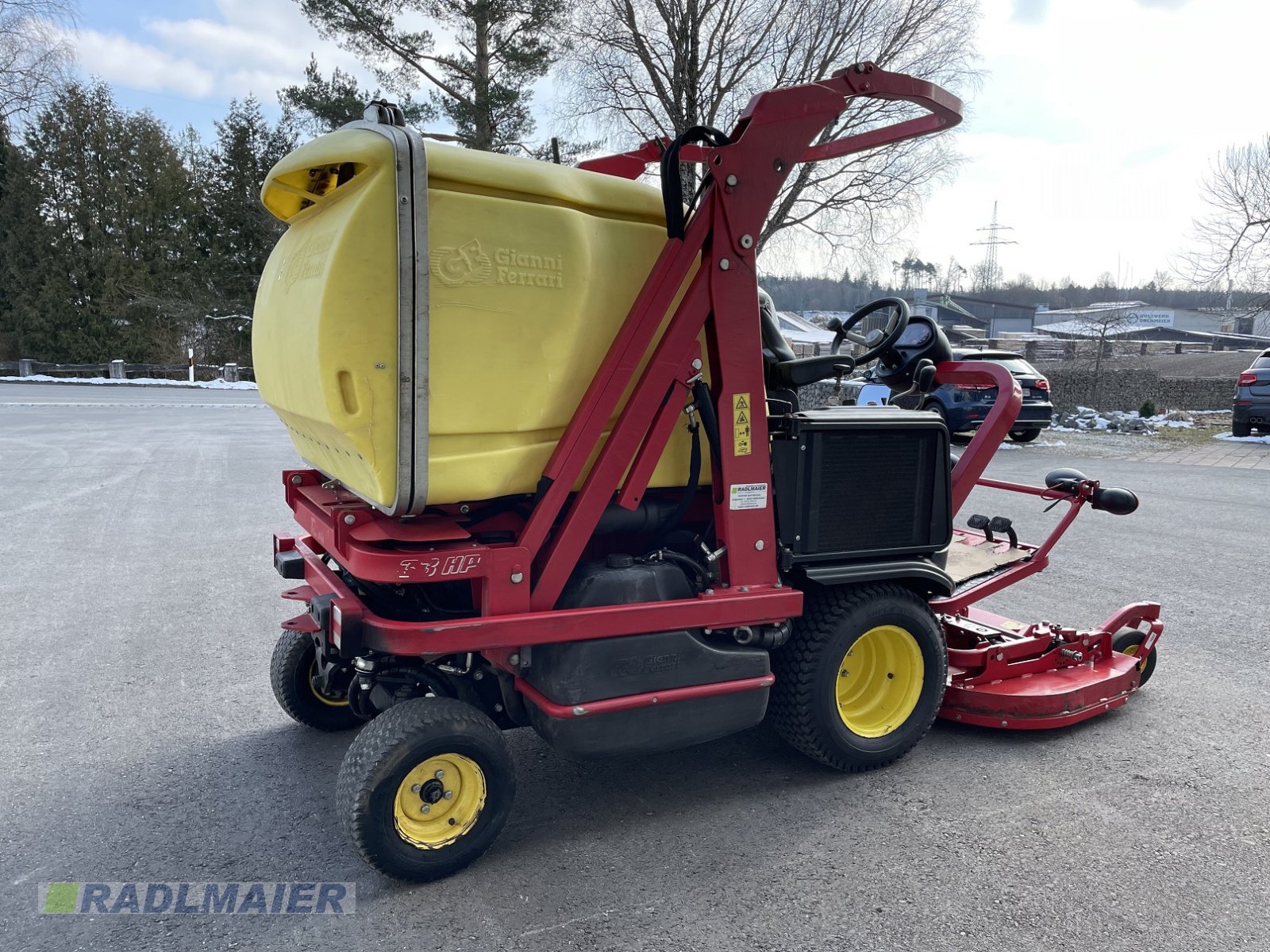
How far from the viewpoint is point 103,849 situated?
292 cm

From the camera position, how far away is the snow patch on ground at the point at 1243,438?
1514 centimetres

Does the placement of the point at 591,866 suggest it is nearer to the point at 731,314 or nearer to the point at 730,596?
the point at 730,596

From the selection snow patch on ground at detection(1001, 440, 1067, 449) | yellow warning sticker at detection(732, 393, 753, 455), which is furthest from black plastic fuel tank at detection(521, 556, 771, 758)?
snow patch on ground at detection(1001, 440, 1067, 449)

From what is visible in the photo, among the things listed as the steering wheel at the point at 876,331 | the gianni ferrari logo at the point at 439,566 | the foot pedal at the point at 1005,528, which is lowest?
the foot pedal at the point at 1005,528

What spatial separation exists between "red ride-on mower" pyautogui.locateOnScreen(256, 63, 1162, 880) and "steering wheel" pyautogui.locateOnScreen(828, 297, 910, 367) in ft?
0.14

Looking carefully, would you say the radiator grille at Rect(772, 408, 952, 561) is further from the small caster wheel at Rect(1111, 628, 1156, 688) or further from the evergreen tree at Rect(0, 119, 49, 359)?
the evergreen tree at Rect(0, 119, 49, 359)

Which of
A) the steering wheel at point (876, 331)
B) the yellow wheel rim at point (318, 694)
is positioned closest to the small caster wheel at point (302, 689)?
the yellow wheel rim at point (318, 694)

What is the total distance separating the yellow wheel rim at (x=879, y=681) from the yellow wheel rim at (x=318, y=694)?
211 centimetres

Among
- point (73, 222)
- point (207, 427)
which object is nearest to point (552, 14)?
point (207, 427)

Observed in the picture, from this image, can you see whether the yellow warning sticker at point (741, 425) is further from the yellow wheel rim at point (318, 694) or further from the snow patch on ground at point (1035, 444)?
the snow patch on ground at point (1035, 444)

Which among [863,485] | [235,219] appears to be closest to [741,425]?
[863,485]

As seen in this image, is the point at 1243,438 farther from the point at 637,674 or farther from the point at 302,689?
the point at 302,689

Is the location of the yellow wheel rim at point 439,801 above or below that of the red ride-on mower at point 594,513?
below

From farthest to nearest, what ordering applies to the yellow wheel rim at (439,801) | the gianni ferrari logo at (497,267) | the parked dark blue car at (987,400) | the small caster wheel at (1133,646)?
the parked dark blue car at (987,400) → the small caster wheel at (1133,646) → the yellow wheel rim at (439,801) → the gianni ferrari logo at (497,267)
